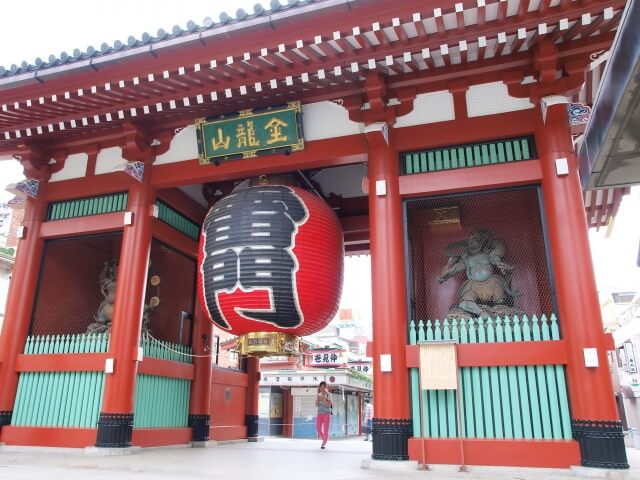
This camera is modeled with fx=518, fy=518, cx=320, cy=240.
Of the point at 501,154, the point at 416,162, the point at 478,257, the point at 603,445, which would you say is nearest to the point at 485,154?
the point at 501,154

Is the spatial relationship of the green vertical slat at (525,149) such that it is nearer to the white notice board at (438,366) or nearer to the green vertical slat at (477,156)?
the green vertical slat at (477,156)

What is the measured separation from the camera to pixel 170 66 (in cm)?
685

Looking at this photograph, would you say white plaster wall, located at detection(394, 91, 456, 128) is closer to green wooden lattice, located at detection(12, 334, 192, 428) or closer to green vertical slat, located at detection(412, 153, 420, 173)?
green vertical slat, located at detection(412, 153, 420, 173)

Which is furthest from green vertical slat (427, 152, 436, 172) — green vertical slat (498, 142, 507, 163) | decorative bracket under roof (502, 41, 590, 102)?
decorative bracket under roof (502, 41, 590, 102)

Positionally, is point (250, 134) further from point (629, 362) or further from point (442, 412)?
point (629, 362)

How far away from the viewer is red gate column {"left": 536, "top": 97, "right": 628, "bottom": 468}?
546cm

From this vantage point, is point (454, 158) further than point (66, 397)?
No

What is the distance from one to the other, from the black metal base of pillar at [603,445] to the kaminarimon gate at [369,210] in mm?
21

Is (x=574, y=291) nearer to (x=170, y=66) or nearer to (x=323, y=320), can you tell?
(x=323, y=320)

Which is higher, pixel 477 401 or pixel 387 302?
pixel 387 302

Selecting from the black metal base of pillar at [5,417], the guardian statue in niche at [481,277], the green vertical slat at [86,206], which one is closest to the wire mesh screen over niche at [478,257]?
the guardian statue in niche at [481,277]

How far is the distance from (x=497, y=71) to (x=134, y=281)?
6.07m

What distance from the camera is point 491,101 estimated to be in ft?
23.3

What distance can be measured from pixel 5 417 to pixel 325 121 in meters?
6.67
